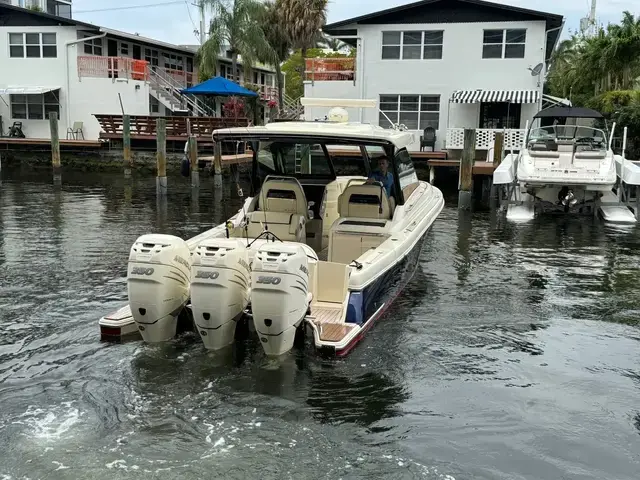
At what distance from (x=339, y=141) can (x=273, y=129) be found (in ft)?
2.50

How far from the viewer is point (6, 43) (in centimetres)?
2966

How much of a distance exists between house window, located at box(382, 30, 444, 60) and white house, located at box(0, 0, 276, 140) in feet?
32.0

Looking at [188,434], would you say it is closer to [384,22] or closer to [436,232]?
[436,232]

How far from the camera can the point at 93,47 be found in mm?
30797

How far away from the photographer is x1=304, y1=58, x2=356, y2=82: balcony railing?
25375 mm

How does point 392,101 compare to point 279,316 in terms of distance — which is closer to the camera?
point 279,316

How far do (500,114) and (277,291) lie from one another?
2093cm

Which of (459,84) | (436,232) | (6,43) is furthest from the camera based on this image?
(6,43)

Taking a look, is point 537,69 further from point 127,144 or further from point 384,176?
point 384,176

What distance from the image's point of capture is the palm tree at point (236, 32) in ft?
103

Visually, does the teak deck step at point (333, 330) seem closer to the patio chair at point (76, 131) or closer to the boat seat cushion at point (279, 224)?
the boat seat cushion at point (279, 224)

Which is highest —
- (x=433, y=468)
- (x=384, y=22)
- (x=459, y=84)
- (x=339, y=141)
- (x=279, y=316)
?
(x=384, y=22)

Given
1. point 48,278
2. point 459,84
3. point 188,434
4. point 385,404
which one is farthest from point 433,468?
point 459,84

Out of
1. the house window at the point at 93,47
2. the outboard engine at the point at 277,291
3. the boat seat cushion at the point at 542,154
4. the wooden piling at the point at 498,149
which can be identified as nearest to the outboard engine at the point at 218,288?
the outboard engine at the point at 277,291
